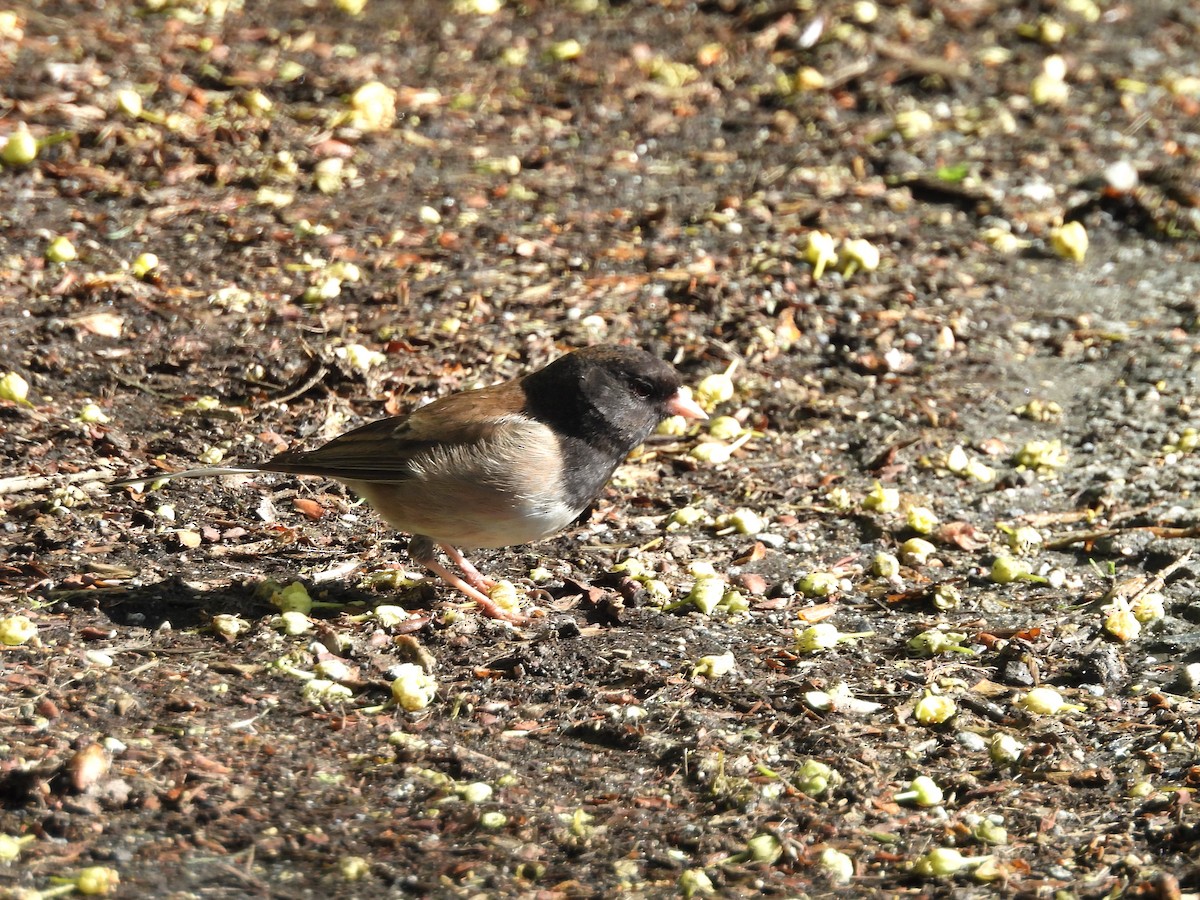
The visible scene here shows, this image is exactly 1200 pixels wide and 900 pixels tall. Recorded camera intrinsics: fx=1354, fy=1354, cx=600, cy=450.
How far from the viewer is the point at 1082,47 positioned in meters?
8.97

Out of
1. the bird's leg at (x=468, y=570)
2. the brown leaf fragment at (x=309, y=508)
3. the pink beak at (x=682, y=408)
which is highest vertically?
the pink beak at (x=682, y=408)

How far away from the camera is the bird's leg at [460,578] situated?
4402mm

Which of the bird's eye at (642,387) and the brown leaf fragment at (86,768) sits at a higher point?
the bird's eye at (642,387)

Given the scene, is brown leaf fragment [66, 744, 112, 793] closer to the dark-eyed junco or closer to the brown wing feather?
the dark-eyed junco

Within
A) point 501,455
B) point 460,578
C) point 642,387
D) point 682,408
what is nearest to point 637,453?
point 682,408

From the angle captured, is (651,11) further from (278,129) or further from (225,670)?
(225,670)

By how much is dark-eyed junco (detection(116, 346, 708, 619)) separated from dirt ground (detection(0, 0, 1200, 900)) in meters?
0.31

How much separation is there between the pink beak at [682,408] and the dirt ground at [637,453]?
52 centimetres

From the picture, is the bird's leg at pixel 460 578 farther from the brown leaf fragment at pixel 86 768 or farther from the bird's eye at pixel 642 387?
the brown leaf fragment at pixel 86 768

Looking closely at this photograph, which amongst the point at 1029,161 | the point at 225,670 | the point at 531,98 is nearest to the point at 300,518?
the point at 225,670

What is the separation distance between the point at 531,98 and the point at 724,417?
3.31 m

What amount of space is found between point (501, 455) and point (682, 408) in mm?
732

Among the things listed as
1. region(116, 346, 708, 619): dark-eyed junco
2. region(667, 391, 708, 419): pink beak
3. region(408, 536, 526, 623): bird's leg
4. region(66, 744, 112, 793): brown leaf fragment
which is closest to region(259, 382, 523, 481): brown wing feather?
region(116, 346, 708, 619): dark-eyed junco

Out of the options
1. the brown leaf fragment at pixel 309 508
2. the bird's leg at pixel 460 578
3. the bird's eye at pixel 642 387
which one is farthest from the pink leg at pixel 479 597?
the bird's eye at pixel 642 387
